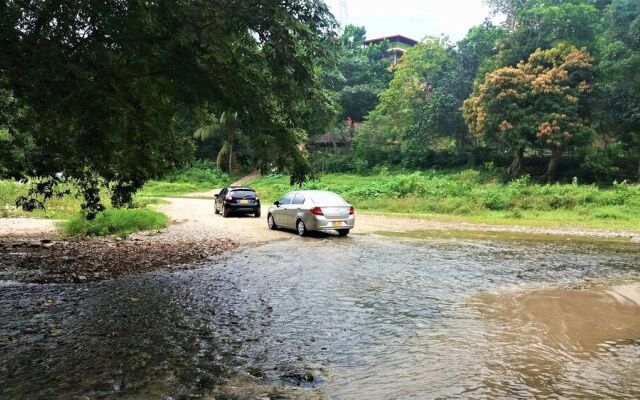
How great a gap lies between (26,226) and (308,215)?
33.7 ft

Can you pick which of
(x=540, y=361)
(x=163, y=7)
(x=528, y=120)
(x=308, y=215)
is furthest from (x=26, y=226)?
(x=528, y=120)

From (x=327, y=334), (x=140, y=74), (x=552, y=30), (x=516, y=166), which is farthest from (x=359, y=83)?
(x=327, y=334)

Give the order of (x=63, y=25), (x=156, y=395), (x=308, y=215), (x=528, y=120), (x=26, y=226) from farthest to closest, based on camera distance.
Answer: (x=528, y=120)
(x=26, y=226)
(x=308, y=215)
(x=63, y=25)
(x=156, y=395)

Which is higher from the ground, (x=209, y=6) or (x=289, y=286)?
(x=209, y=6)

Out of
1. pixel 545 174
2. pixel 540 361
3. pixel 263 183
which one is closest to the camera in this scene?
pixel 540 361

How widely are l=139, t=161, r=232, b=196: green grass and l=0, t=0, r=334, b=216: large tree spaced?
39645mm

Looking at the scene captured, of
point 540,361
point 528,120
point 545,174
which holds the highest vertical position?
point 528,120

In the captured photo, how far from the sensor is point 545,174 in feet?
122

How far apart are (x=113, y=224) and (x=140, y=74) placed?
1032 cm

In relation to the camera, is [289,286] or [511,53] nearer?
[289,286]

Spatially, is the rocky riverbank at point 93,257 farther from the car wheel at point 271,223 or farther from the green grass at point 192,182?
the green grass at point 192,182

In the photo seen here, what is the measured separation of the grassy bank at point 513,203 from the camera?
23219 mm

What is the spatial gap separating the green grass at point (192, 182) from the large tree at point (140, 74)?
130 ft

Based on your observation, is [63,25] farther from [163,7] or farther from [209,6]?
[209,6]
